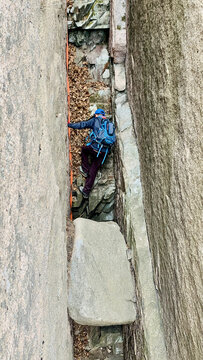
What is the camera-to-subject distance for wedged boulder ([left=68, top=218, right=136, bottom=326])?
2715mm

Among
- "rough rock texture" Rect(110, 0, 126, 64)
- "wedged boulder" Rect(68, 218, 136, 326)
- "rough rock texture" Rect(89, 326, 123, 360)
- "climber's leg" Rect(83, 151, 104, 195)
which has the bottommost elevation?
"rough rock texture" Rect(89, 326, 123, 360)

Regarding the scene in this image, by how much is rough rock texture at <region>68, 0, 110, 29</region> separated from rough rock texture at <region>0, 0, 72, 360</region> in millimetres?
2278

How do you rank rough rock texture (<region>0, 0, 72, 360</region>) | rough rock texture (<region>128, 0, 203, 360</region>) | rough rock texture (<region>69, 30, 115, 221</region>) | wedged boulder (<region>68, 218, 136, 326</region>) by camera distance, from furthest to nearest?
rough rock texture (<region>69, 30, 115, 221</region>) < wedged boulder (<region>68, 218, 136, 326</region>) < rough rock texture (<region>128, 0, 203, 360</region>) < rough rock texture (<region>0, 0, 72, 360</region>)

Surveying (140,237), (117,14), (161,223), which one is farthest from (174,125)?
(117,14)

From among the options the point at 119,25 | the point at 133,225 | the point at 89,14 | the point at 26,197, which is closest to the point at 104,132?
the point at 133,225

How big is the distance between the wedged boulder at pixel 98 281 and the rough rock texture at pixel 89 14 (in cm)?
292

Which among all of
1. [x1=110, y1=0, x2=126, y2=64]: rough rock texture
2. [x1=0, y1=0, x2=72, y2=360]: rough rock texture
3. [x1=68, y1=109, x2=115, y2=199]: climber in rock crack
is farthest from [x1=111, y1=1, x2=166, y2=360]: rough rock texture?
→ [x1=0, y1=0, x2=72, y2=360]: rough rock texture

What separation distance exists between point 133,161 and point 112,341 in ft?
6.94

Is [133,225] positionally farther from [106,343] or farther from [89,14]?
[89,14]

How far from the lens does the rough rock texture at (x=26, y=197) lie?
1.25m

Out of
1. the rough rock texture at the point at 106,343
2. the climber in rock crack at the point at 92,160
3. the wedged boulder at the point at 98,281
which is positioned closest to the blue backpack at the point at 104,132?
the climber in rock crack at the point at 92,160

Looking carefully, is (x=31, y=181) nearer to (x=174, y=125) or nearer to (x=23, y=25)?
(x=23, y=25)

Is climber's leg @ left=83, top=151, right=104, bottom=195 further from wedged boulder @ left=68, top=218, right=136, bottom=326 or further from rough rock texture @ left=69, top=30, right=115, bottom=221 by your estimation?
wedged boulder @ left=68, top=218, right=136, bottom=326

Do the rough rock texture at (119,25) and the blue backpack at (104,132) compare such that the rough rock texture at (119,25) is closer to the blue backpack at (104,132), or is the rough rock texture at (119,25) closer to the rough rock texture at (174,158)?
the rough rock texture at (174,158)
